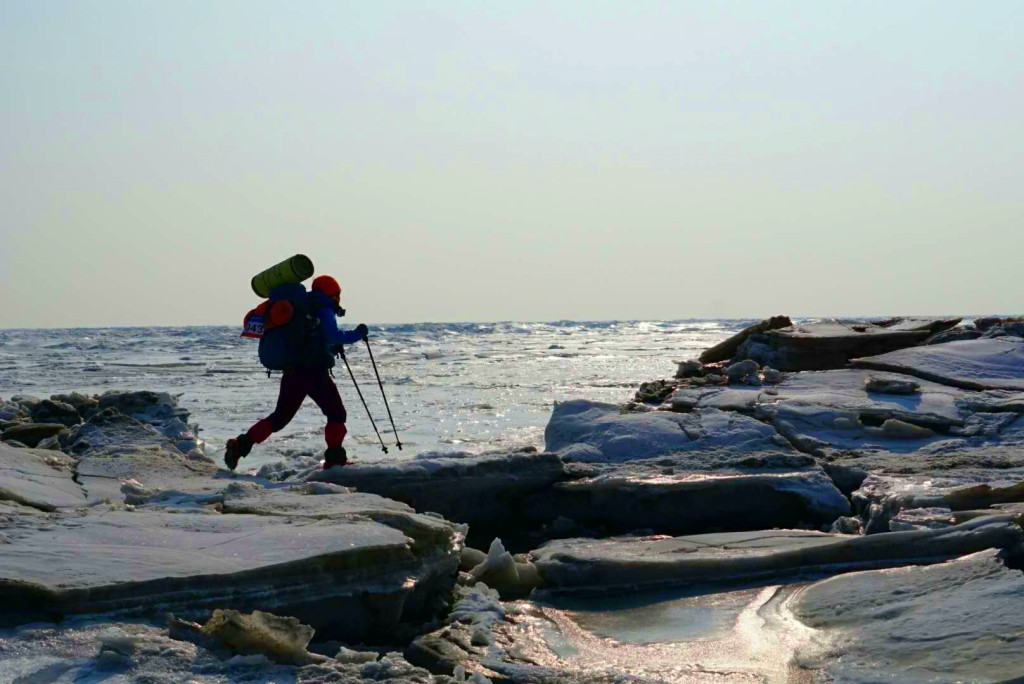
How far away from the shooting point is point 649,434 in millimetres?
7656

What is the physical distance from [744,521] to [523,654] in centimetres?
283

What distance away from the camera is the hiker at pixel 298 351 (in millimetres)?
6973

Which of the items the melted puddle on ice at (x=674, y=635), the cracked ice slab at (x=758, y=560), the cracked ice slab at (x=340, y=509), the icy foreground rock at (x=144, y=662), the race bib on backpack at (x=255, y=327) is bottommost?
the melted puddle on ice at (x=674, y=635)

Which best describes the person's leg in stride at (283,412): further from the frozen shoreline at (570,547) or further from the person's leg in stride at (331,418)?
the frozen shoreline at (570,547)

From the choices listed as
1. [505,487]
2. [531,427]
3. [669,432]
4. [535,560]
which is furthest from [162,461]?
[531,427]

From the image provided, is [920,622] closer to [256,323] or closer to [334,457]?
[334,457]

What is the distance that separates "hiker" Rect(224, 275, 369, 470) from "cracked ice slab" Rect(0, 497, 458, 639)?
2.51 metres

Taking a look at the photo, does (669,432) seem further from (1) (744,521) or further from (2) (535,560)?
(2) (535,560)

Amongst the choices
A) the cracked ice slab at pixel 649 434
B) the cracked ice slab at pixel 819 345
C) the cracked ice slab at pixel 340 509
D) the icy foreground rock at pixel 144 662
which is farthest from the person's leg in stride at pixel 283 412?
the cracked ice slab at pixel 819 345

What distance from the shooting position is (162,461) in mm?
6422

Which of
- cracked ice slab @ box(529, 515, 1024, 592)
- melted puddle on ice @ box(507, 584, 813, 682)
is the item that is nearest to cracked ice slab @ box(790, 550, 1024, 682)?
melted puddle on ice @ box(507, 584, 813, 682)

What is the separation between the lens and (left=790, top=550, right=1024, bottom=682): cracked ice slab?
3338 mm

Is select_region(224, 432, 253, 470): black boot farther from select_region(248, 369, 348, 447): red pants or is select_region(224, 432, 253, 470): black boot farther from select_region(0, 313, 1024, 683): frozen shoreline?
select_region(0, 313, 1024, 683): frozen shoreline

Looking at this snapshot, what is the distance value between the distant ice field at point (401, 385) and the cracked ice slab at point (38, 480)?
101 inches
